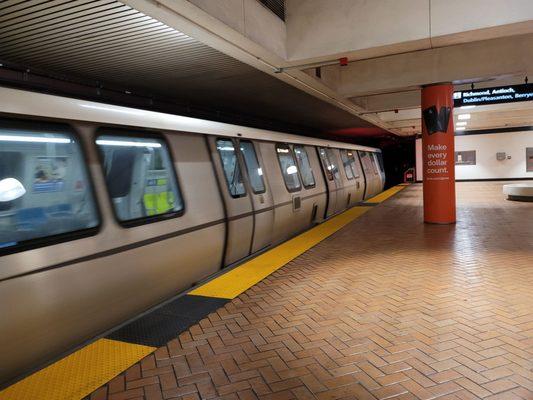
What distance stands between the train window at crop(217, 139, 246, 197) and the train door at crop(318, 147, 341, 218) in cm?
518

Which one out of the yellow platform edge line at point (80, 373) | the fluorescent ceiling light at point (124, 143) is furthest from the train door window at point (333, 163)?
the yellow platform edge line at point (80, 373)

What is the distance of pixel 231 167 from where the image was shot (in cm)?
653

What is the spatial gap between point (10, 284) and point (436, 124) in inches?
338

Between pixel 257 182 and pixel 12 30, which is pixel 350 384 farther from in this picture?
pixel 12 30

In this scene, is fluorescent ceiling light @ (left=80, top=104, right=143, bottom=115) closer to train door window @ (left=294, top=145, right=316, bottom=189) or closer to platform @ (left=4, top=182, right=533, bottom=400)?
platform @ (left=4, top=182, right=533, bottom=400)

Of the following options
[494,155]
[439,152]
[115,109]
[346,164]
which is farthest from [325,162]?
[494,155]

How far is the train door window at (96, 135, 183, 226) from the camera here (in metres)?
4.11

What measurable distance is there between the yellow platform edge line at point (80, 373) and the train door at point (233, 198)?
Answer: 9.29 feet

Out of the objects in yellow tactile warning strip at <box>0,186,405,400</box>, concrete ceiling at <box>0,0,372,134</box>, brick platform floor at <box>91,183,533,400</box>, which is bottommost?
brick platform floor at <box>91,183,533,400</box>

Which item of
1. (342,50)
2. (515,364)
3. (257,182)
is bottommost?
(515,364)

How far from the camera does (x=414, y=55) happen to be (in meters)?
9.20

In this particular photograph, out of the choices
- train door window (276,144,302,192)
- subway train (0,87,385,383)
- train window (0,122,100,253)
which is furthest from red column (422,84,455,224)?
train window (0,122,100,253)

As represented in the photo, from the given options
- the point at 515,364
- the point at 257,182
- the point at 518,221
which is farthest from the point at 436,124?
the point at 515,364

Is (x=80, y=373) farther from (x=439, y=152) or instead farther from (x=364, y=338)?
(x=439, y=152)
